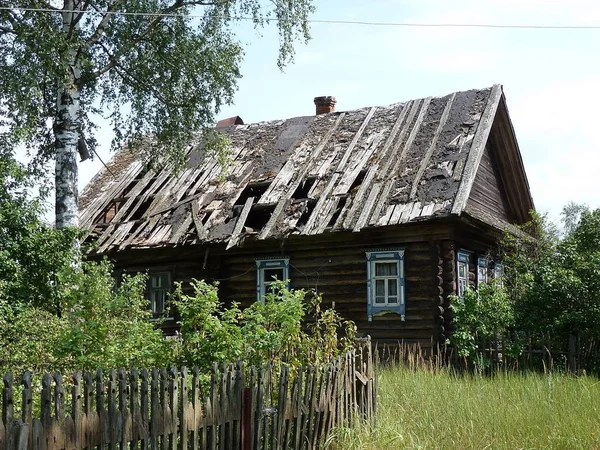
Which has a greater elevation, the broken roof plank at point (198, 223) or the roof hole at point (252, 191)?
the roof hole at point (252, 191)

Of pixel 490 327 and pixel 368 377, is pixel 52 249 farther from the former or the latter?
pixel 490 327

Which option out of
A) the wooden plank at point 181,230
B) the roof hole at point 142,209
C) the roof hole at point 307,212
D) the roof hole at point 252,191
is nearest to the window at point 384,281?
the roof hole at point 307,212

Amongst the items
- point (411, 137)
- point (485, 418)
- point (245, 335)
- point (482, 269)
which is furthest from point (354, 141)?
point (245, 335)

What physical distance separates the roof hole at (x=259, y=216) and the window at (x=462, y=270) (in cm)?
441

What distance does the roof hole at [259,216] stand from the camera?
16953 mm

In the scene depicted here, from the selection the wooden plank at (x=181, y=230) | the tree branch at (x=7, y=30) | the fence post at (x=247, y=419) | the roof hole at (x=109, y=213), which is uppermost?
the tree branch at (x=7, y=30)

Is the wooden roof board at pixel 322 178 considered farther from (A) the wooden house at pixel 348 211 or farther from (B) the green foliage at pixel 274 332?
(B) the green foliage at pixel 274 332

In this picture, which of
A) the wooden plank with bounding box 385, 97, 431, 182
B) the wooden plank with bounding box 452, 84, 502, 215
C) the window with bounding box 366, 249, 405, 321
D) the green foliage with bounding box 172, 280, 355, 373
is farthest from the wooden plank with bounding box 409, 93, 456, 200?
the green foliage with bounding box 172, 280, 355, 373

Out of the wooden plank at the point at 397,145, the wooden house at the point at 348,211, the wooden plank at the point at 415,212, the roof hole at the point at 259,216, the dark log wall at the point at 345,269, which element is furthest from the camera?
the roof hole at the point at 259,216

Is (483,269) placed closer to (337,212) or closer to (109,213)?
(337,212)

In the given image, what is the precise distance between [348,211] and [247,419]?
1035 cm

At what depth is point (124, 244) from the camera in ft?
57.3

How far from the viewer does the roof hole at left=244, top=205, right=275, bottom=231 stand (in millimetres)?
16953

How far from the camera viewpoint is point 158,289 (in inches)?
721
